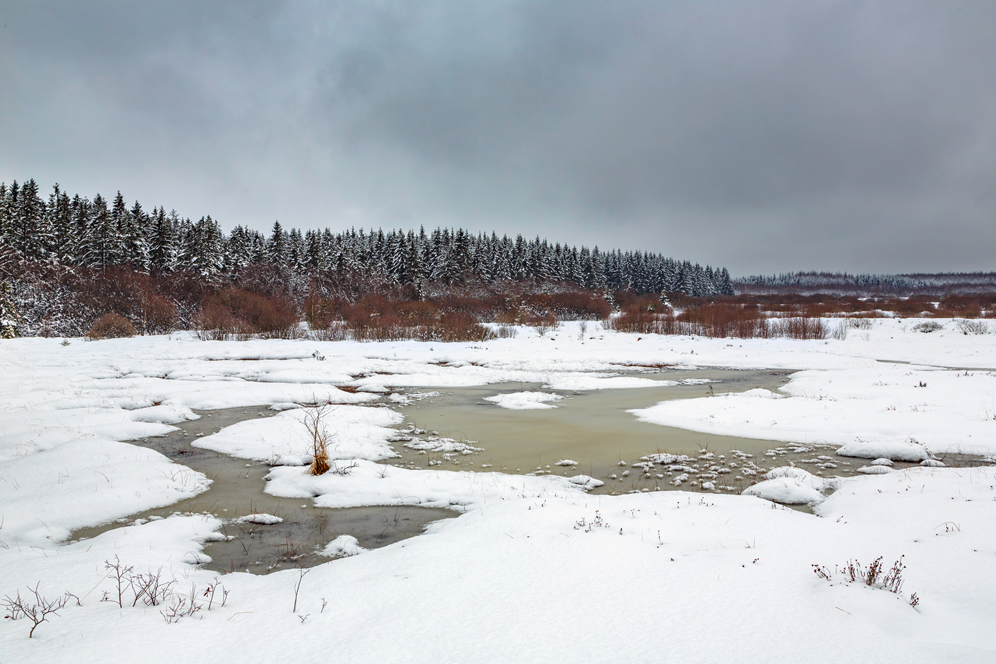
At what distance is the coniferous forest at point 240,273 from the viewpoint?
1533 inches

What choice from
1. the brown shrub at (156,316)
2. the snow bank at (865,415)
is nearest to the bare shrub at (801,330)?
the snow bank at (865,415)

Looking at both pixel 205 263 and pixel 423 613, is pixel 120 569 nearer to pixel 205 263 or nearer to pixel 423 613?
pixel 423 613

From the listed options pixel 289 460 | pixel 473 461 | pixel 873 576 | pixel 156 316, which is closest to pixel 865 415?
pixel 473 461

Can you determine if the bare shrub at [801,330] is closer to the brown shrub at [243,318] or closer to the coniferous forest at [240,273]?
the coniferous forest at [240,273]

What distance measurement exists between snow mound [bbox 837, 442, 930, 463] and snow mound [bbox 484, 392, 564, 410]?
24.1 feet

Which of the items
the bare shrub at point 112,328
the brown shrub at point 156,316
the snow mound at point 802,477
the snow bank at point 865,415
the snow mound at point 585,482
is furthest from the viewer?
the brown shrub at point 156,316

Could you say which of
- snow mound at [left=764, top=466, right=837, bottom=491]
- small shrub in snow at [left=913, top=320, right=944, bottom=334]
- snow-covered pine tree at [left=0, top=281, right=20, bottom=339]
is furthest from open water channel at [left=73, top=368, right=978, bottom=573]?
small shrub in snow at [left=913, top=320, right=944, bottom=334]

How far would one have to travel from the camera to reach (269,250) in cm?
6612

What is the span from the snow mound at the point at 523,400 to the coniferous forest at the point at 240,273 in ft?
72.5

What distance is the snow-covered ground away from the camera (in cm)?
288

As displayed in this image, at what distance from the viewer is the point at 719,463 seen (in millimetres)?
8430

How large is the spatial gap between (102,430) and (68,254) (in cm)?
5414

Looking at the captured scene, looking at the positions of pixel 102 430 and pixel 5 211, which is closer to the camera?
pixel 102 430

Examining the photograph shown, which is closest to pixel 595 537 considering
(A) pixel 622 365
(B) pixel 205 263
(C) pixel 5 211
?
(A) pixel 622 365
